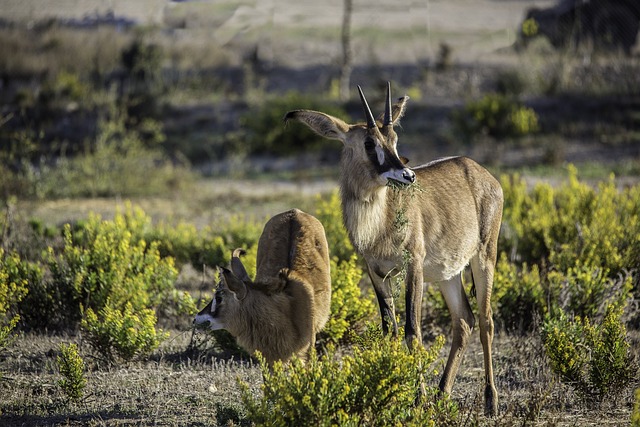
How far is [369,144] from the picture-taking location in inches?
254

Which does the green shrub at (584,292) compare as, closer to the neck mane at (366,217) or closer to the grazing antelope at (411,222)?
the grazing antelope at (411,222)

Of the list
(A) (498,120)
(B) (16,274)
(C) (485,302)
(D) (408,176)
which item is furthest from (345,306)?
(A) (498,120)

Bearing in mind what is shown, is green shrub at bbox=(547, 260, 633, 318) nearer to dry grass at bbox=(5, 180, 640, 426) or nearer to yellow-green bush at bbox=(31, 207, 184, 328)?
dry grass at bbox=(5, 180, 640, 426)

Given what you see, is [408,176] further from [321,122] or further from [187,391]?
[187,391]

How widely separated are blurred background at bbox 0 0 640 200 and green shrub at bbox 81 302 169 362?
248 inches

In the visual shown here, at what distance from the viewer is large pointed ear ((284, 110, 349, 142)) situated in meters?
6.67

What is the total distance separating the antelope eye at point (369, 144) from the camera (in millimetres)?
6426

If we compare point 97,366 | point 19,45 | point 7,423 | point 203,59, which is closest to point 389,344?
point 7,423

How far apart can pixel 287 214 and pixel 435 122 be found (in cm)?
1388

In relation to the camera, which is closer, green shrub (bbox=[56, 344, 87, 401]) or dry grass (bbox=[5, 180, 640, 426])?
dry grass (bbox=[5, 180, 640, 426])

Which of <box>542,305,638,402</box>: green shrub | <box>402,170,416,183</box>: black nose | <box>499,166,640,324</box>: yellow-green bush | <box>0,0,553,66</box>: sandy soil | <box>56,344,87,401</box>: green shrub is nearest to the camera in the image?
<box>402,170,416,183</box>: black nose

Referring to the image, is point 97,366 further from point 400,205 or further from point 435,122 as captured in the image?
point 435,122

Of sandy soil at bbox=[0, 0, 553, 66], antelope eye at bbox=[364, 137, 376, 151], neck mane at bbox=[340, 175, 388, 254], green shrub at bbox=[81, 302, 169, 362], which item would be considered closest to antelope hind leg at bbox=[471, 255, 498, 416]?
neck mane at bbox=[340, 175, 388, 254]

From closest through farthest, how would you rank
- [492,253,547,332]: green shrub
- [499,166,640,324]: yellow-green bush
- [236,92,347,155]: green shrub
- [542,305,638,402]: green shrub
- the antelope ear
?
1. [542,305,638,402]: green shrub
2. the antelope ear
3. [499,166,640,324]: yellow-green bush
4. [492,253,547,332]: green shrub
5. [236,92,347,155]: green shrub
